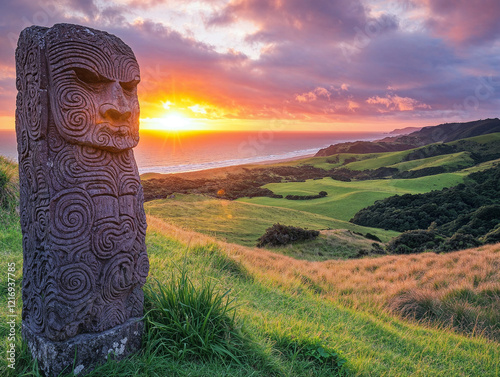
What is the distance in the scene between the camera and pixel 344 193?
59.1m

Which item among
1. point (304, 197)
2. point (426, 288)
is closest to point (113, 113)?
point (426, 288)

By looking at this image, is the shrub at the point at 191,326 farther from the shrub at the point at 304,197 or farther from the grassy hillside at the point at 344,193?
the shrub at the point at 304,197

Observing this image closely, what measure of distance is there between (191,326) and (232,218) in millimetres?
32090

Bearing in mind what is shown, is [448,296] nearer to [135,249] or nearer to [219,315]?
[219,315]

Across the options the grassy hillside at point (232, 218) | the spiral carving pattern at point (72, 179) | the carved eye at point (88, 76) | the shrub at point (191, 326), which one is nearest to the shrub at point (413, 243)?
the grassy hillside at point (232, 218)

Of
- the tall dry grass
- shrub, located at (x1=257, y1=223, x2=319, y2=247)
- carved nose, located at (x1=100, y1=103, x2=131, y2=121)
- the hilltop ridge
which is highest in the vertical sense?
the hilltop ridge

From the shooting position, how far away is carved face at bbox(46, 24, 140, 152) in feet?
12.4

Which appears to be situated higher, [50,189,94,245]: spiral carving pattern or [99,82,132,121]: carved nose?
[99,82,132,121]: carved nose

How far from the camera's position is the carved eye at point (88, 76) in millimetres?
3848

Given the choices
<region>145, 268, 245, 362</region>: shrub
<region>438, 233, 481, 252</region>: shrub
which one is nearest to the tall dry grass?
<region>145, 268, 245, 362</region>: shrub

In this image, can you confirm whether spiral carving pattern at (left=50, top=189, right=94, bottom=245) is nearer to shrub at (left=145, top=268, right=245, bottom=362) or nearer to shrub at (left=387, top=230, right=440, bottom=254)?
shrub at (left=145, top=268, right=245, bottom=362)

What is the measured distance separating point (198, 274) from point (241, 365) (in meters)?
3.23

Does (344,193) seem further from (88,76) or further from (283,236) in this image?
(88,76)

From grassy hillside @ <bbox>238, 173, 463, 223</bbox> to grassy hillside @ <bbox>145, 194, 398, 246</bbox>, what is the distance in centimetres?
648
